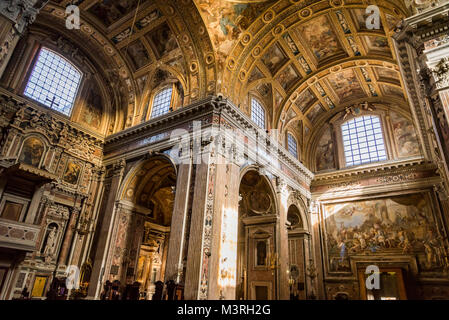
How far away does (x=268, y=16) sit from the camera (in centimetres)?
1264

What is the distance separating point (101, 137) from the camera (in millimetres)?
14617

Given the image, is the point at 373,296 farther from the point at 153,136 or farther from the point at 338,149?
the point at 153,136

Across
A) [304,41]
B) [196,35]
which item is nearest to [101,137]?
[196,35]

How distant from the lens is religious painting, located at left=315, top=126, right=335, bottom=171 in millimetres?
18312

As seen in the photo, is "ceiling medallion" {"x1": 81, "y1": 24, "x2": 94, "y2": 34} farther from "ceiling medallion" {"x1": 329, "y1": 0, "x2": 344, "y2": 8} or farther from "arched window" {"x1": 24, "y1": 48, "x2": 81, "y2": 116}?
"ceiling medallion" {"x1": 329, "y1": 0, "x2": 344, "y2": 8}

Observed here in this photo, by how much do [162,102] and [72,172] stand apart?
5380mm

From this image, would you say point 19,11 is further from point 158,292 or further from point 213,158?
point 158,292

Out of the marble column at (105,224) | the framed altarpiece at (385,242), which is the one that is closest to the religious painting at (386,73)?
the framed altarpiece at (385,242)

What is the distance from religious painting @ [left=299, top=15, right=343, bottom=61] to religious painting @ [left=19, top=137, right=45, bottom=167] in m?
12.7

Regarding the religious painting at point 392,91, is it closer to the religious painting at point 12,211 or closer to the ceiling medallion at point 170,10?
the ceiling medallion at point 170,10

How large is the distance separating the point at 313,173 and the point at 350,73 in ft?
20.9

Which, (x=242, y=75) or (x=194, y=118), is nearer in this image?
(x=194, y=118)

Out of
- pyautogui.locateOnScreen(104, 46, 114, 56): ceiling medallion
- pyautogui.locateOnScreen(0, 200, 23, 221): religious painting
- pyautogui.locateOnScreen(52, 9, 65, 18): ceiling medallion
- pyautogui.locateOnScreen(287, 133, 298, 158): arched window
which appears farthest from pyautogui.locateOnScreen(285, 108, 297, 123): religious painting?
pyautogui.locateOnScreen(0, 200, 23, 221): religious painting

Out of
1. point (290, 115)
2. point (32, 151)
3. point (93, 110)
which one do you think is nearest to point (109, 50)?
point (93, 110)
